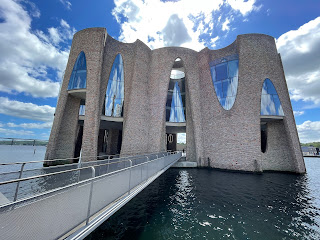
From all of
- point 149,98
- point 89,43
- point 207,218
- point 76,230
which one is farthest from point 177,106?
point 76,230

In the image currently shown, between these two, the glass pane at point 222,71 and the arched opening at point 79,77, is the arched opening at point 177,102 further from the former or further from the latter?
the arched opening at point 79,77

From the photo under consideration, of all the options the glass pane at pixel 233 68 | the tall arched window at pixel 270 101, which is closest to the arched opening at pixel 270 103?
the tall arched window at pixel 270 101

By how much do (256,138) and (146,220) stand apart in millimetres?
17725

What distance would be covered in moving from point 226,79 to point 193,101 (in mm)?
5798

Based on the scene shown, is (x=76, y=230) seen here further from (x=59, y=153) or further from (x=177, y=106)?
(x=177, y=106)

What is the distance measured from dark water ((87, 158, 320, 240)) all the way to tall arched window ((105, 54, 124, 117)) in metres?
14.3

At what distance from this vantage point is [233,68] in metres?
22.5

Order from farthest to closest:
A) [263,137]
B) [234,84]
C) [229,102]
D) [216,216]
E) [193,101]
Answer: [263,137] < [193,101] < [234,84] < [229,102] < [216,216]

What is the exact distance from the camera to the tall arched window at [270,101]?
20094mm

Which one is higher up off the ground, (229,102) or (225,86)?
(225,86)

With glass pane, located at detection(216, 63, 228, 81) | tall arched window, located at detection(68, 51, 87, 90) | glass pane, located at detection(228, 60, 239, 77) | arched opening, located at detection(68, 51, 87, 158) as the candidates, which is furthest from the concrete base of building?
tall arched window, located at detection(68, 51, 87, 90)

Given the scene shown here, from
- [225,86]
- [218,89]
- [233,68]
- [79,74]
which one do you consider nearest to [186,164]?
[218,89]

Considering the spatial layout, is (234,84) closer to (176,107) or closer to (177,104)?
(177,104)

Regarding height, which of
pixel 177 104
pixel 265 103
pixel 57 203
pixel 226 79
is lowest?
pixel 57 203
